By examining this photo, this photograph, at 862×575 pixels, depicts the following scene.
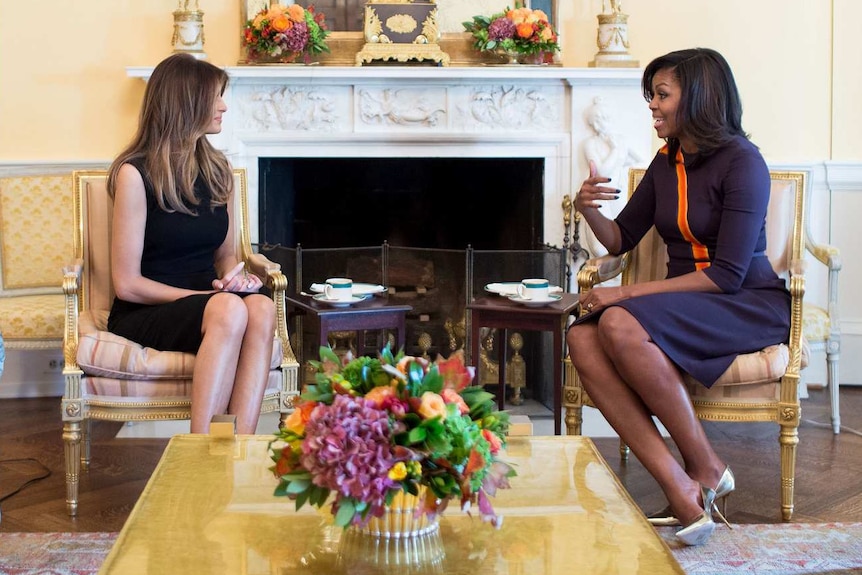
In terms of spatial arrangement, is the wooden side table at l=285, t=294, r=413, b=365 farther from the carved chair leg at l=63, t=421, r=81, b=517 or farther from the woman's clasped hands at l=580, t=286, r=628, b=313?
the carved chair leg at l=63, t=421, r=81, b=517

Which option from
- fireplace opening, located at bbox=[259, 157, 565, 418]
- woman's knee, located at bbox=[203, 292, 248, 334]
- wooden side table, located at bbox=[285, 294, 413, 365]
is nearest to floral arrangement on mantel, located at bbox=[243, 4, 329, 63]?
fireplace opening, located at bbox=[259, 157, 565, 418]

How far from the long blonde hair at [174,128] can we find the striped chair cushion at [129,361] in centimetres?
43

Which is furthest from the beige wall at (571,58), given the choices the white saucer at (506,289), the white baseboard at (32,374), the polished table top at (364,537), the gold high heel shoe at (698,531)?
Answer: the polished table top at (364,537)

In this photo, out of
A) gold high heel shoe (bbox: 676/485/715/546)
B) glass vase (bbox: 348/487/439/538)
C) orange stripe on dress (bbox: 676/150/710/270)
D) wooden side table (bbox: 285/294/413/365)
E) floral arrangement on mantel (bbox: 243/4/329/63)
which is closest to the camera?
glass vase (bbox: 348/487/439/538)

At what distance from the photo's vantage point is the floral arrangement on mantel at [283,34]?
14.3 ft

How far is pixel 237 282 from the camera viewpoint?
124 inches

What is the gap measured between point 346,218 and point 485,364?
1.00 meters

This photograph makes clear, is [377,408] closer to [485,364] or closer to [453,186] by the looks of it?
[485,364]

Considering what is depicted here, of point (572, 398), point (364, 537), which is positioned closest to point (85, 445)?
point (572, 398)

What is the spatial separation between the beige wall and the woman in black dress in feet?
4.73

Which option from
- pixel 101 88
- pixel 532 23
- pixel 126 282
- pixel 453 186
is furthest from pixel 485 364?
pixel 101 88

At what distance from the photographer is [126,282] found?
311 cm

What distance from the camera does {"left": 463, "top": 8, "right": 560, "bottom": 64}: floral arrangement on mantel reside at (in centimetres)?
444

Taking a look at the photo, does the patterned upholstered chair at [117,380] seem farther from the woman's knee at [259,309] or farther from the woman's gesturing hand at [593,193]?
the woman's gesturing hand at [593,193]
